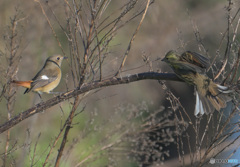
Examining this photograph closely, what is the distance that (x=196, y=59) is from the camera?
2.66m

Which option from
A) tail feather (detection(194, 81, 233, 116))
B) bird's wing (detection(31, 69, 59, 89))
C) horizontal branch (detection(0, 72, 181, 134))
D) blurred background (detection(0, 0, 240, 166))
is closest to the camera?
horizontal branch (detection(0, 72, 181, 134))

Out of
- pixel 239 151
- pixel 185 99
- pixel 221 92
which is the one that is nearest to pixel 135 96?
pixel 185 99

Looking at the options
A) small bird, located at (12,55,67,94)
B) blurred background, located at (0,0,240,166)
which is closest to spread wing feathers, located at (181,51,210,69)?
small bird, located at (12,55,67,94)

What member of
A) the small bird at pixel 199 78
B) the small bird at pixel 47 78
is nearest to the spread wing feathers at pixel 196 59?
the small bird at pixel 199 78

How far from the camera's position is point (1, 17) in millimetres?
6082

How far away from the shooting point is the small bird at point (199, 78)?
8.70 feet

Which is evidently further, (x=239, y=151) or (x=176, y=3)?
(x=176, y=3)

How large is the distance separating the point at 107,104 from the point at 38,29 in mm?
2611

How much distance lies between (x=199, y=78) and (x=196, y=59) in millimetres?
227

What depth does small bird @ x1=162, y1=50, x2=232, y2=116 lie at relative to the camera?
2.65 meters

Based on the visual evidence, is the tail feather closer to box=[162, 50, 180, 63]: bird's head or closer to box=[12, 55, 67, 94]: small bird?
box=[162, 50, 180, 63]: bird's head

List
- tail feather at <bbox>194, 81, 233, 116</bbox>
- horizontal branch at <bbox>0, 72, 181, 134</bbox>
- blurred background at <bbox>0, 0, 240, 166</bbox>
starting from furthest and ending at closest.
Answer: blurred background at <bbox>0, 0, 240, 166</bbox>
tail feather at <bbox>194, 81, 233, 116</bbox>
horizontal branch at <bbox>0, 72, 181, 134</bbox>

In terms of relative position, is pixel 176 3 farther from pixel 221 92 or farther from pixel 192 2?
pixel 221 92

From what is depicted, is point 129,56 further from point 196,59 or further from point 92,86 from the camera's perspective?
point 92,86
